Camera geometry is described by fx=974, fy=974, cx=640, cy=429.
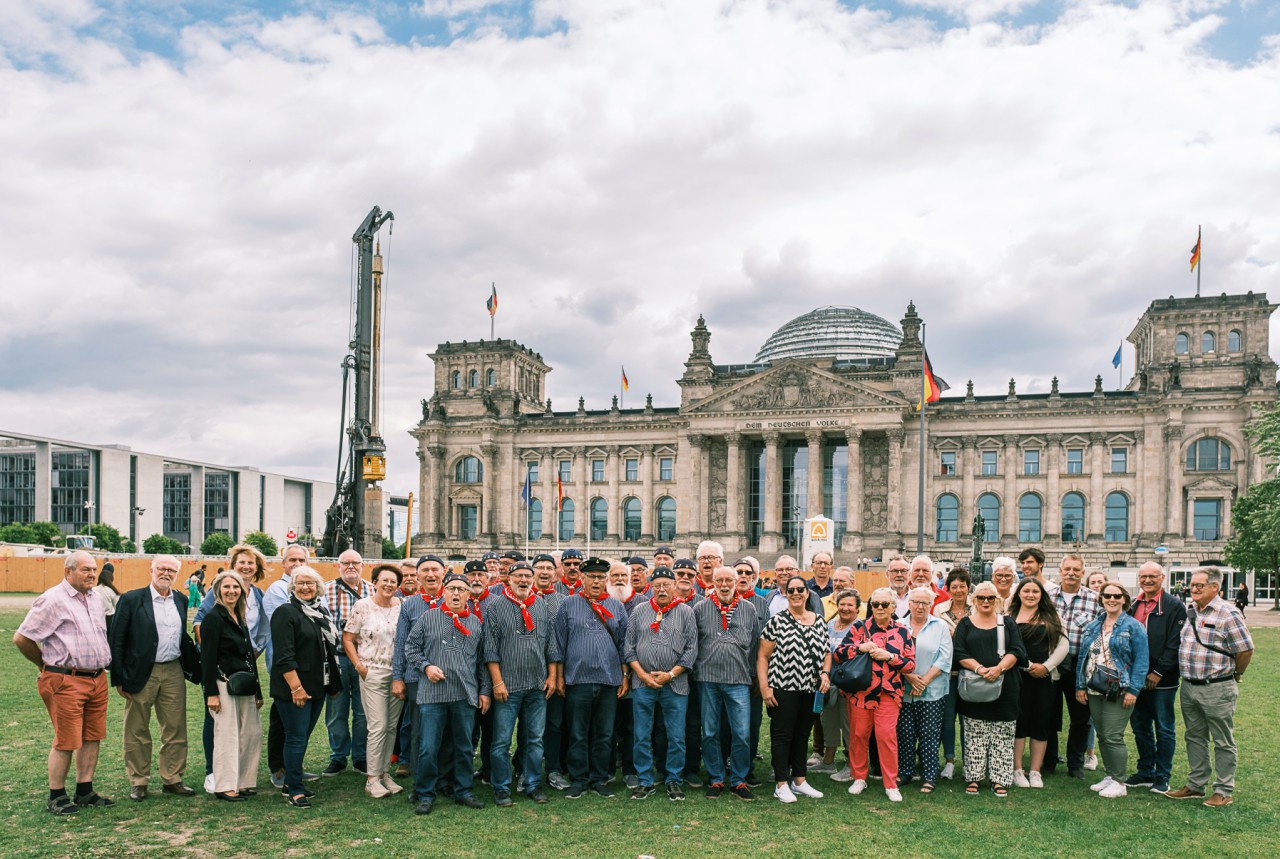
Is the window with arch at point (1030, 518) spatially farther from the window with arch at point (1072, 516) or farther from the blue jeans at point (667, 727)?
the blue jeans at point (667, 727)

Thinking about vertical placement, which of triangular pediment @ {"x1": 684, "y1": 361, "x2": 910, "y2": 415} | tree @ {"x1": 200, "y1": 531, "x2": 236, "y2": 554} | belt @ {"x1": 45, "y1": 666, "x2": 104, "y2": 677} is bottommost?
tree @ {"x1": 200, "y1": 531, "x2": 236, "y2": 554}

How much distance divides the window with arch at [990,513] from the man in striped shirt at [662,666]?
59.2m

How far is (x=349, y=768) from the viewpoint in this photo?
1141cm

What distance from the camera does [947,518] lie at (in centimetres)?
6600

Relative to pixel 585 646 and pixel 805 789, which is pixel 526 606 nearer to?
pixel 585 646

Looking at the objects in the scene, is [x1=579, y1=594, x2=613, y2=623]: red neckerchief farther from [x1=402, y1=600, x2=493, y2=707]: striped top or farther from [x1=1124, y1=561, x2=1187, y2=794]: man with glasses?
[x1=1124, y1=561, x2=1187, y2=794]: man with glasses

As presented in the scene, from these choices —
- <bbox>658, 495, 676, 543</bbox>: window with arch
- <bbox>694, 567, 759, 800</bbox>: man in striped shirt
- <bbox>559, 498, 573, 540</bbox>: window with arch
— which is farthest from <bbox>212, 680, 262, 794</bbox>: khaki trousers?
<bbox>559, 498, 573, 540</bbox>: window with arch

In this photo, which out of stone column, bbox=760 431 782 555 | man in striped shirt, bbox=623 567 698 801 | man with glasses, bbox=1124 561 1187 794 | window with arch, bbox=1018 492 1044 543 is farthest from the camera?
stone column, bbox=760 431 782 555

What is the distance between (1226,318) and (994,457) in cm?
1644

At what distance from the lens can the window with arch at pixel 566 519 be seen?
244ft

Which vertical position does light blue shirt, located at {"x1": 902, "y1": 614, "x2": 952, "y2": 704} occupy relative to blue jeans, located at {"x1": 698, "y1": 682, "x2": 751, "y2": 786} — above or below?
above

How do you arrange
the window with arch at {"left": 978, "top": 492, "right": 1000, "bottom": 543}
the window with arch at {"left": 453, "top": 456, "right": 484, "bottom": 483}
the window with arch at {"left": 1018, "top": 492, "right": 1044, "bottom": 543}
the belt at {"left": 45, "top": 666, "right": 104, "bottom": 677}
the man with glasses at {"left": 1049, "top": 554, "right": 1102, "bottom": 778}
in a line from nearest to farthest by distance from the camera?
the belt at {"left": 45, "top": 666, "right": 104, "bottom": 677}, the man with glasses at {"left": 1049, "top": 554, "right": 1102, "bottom": 778}, the window with arch at {"left": 1018, "top": 492, "right": 1044, "bottom": 543}, the window with arch at {"left": 978, "top": 492, "right": 1000, "bottom": 543}, the window with arch at {"left": 453, "top": 456, "right": 484, "bottom": 483}

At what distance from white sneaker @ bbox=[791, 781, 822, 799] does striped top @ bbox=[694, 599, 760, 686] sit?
1.22 m

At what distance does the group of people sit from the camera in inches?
383
